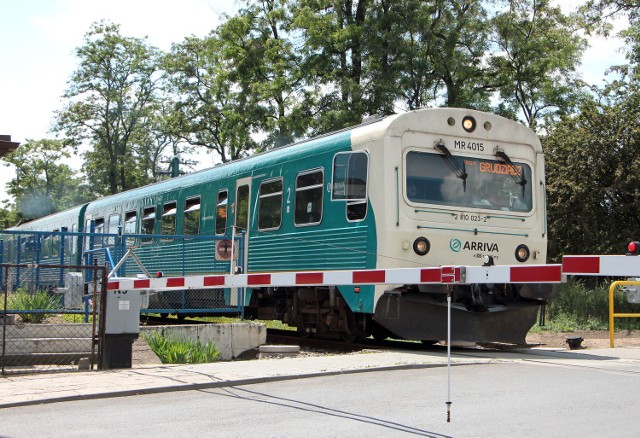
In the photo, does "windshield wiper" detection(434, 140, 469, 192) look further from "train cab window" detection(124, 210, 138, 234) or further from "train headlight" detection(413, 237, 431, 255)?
"train cab window" detection(124, 210, 138, 234)

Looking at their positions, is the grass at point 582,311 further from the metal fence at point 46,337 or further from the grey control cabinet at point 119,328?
the metal fence at point 46,337

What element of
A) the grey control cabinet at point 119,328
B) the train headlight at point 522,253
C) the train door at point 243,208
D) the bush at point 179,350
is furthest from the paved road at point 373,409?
the train door at point 243,208

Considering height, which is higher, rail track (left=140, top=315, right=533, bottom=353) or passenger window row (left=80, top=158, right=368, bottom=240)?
passenger window row (left=80, top=158, right=368, bottom=240)

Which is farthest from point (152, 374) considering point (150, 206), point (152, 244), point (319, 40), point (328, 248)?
point (319, 40)

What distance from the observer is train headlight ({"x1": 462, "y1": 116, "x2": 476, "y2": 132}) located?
13240mm

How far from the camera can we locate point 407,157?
12.6 metres

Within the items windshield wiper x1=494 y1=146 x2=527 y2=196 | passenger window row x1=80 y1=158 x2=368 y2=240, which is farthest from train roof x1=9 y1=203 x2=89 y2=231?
windshield wiper x1=494 y1=146 x2=527 y2=196

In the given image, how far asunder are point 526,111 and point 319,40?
10.7 meters

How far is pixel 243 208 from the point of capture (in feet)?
52.7

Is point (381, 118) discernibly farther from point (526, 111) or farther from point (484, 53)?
point (526, 111)

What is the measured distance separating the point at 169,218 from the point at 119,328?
844 cm

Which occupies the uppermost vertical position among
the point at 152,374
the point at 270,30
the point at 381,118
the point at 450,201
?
the point at 270,30

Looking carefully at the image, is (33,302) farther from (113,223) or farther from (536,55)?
(536,55)

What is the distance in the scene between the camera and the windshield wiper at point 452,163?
12898 mm
